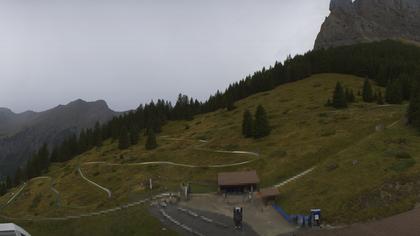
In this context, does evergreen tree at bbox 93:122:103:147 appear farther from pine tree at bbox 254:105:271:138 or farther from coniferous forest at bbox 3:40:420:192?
pine tree at bbox 254:105:271:138

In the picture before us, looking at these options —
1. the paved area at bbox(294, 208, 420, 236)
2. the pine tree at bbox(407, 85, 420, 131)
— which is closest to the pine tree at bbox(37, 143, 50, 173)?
the pine tree at bbox(407, 85, 420, 131)

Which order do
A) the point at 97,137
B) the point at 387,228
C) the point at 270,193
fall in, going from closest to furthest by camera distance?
the point at 387,228, the point at 270,193, the point at 97,137

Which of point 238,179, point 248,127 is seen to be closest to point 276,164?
point 238,179

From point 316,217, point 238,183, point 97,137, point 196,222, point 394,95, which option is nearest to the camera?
point 316,217

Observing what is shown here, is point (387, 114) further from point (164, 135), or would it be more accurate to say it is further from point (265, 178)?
point (164, 135)

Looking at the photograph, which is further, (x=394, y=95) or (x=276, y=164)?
(x=394, y=95)

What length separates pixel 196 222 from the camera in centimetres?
5231

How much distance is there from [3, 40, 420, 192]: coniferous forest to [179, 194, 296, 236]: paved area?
77.7m

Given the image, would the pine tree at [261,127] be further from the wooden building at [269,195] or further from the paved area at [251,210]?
the wooden building at [269,195]

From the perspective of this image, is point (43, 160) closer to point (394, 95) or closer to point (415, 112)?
point (394, 95)

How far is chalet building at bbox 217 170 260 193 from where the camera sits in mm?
63688

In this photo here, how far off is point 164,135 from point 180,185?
66.4m

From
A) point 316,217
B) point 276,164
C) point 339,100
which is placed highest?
point 339,100

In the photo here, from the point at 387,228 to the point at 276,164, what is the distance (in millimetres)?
33827
